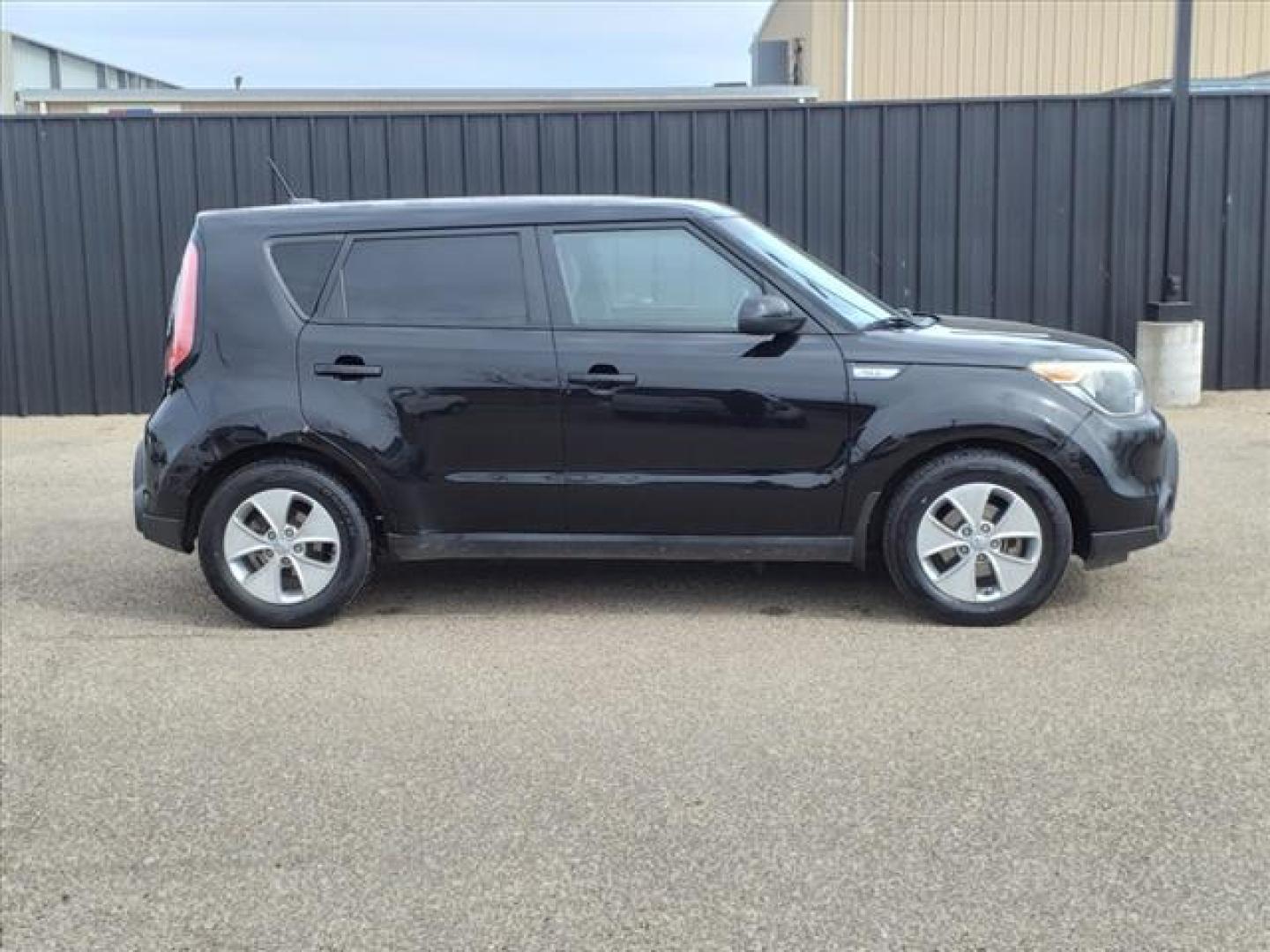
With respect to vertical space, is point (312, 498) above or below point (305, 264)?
below

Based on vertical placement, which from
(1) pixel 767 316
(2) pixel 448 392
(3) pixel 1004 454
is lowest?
(3) pixel 1004 454

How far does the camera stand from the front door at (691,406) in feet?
19.0

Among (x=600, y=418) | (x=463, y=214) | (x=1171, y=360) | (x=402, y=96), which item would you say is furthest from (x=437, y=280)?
(x=402, y=96)

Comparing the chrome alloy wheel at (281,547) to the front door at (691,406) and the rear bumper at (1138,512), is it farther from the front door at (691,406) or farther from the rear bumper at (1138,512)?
the rear bumper at (1138,512)

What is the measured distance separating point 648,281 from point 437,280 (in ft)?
2.91

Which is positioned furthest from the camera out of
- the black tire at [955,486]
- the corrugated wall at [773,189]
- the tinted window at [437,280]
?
the corrugated wall at [773,189]

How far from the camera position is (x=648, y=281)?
602 centimetres

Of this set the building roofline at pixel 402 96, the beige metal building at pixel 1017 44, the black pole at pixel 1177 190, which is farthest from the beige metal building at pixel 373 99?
Result: the black pole at pixel 1177 190

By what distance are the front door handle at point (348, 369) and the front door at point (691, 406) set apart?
0.77 metres

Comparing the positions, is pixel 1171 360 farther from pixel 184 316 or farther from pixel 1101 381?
pixel 184 316

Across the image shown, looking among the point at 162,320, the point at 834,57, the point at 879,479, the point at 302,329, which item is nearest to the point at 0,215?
the point at 162,320

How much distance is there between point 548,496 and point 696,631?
82cm

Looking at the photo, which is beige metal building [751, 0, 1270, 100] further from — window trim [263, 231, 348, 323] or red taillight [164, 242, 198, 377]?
red taillight [164, 242, 198, 377]

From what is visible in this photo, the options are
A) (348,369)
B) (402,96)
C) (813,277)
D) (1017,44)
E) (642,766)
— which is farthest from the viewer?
(1017,44)
